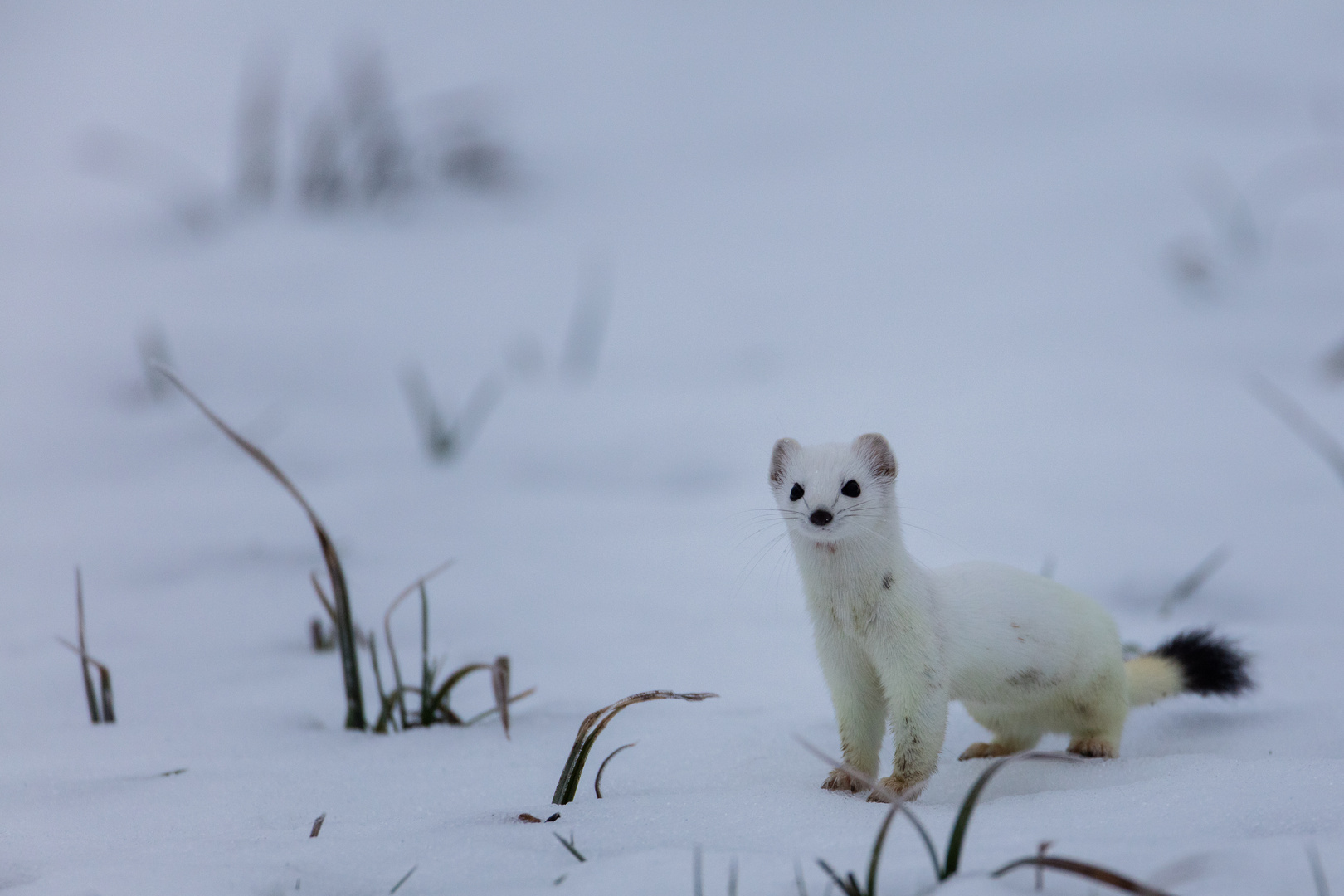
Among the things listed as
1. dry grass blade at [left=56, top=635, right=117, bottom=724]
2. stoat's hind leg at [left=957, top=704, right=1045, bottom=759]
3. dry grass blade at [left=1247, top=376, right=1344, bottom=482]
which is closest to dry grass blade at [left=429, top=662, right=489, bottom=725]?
dry grass blade at [left=56, top=635, right=117, bottom=724]

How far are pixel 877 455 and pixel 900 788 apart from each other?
0.55 m

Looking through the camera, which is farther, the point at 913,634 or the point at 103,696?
the point at 103,696

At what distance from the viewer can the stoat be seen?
5.82 ft

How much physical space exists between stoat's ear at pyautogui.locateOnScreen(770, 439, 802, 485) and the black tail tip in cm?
86

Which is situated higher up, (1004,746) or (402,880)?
(402,880)

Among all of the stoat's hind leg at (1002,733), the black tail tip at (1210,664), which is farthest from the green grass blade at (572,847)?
the black tail tip at (1210,664)

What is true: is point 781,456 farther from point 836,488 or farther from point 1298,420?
point 1298,420

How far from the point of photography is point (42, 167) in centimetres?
602

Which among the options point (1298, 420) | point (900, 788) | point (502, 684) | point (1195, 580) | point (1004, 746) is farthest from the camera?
point (1298, 420)

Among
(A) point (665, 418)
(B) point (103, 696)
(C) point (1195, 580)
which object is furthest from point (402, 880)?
(A) point (665, 418)

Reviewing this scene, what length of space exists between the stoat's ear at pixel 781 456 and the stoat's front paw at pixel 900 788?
0.53 metres

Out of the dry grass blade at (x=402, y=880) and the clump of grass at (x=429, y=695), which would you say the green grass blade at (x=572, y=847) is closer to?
the dry grass blade at (x=402, y=880)

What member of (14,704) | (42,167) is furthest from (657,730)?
(42,167)

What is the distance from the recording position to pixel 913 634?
179 cm
